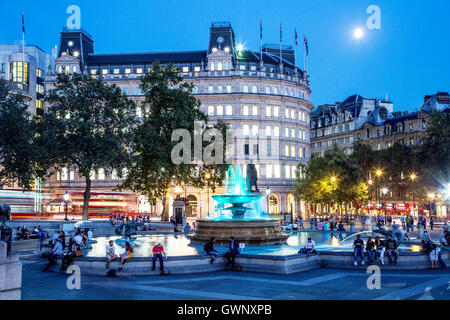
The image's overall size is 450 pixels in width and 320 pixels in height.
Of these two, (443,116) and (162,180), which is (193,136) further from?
(443,116)

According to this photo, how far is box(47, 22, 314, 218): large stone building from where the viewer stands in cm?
6594

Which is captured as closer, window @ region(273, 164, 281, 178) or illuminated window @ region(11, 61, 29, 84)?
window @ region(273, 164, 281, 178)

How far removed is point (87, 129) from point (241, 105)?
32.4 metres

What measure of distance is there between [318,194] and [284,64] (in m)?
25.3

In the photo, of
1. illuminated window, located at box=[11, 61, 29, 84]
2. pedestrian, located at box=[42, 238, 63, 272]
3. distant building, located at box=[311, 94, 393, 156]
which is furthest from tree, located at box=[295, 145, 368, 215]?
illuminated window, located at box=[11, 61, 29, 84]

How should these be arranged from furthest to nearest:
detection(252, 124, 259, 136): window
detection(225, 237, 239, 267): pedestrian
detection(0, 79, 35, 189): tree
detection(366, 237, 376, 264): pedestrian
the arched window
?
detection(252, 124, 259, 136): window, the arched window, detection(0, 79, 35, 189): tree, detection(366, 237, 376, 264): pedestrian, detection(225, 237, 239, 267): pedestrian

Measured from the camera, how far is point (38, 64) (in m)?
79.4

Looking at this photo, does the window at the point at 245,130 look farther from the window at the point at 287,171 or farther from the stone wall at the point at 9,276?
the stone wall at the point at 9,276

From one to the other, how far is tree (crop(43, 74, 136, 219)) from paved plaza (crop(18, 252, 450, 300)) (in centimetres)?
2162

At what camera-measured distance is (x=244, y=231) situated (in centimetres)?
2470

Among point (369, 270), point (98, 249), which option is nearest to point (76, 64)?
point (98, 249)

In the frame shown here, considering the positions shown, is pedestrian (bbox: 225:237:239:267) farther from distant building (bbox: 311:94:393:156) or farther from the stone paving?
distant building (bbox: 311:94:393:156)

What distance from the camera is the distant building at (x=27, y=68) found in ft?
244

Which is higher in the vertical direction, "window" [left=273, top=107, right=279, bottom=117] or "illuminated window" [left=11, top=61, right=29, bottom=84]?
"illuminated window" [left=11, top=61, right=29, bottom=84]
